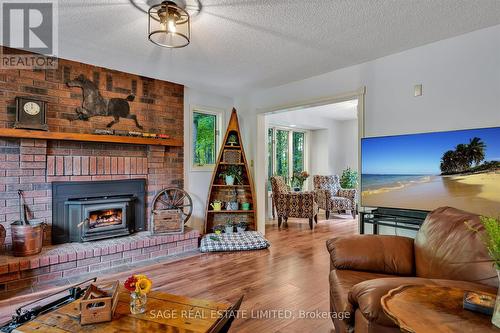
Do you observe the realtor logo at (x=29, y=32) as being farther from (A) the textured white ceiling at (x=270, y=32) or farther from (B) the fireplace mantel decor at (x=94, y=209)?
(B) the fireplace mantel decor at (x=94, y=209)

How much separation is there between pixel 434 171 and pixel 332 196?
13.2 feet

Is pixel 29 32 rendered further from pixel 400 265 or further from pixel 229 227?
pixel 400 265

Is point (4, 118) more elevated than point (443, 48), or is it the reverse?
point (443, 48)

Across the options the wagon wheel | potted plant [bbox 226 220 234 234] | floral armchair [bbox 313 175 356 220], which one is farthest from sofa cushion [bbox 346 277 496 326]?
floral armchair [bbox 313 175 356 220]

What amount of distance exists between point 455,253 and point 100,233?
352 cm

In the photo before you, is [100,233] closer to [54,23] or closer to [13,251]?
[13,251]

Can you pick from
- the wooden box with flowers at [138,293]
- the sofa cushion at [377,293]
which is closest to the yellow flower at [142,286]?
the wooden box with flowers at [138,293]

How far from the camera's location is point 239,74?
3.81m

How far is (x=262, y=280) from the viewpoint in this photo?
2910 millimetres

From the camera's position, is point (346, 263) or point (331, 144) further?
point (331, 144)

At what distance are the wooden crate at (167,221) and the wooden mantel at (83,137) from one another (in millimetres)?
956

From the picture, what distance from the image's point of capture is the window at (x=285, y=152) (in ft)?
22.2

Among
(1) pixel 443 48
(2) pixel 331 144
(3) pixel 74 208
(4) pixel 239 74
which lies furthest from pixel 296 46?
(2) pixel 331 144

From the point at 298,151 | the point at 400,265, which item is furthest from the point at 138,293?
the point at 298,151
